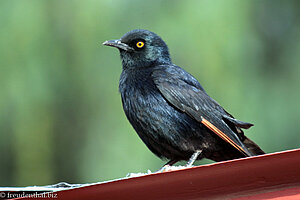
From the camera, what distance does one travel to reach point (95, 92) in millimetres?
6652

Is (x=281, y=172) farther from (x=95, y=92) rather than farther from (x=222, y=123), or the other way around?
(x=95, y=92)

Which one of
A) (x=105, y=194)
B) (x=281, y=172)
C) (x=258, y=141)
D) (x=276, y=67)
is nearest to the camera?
(x=281, y=172)

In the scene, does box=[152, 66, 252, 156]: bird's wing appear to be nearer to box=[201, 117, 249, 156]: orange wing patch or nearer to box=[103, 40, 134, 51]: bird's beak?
box=[201, 117, 249, 156]: orange wing patch

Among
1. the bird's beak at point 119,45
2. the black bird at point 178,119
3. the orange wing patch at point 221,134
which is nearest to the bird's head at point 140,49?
the bird's beak at point 119,45

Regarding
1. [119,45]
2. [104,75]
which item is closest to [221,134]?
[119,45]

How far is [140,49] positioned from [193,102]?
0.79 metres

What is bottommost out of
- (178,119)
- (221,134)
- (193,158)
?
(193,158)

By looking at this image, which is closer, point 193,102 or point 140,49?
point 193,102

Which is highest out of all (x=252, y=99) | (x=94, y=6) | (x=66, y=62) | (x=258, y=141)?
(x=94, y=6)

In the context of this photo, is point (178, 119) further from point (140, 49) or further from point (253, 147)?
point (140, 49)

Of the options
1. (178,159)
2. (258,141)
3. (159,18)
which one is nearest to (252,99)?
(258,141)

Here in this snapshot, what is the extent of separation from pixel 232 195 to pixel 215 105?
5.70 ft

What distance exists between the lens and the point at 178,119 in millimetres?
4320

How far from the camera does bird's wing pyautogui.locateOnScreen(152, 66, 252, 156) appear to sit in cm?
424
